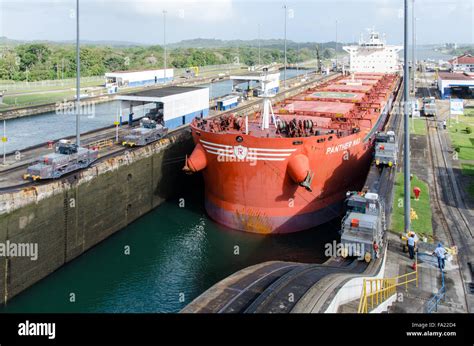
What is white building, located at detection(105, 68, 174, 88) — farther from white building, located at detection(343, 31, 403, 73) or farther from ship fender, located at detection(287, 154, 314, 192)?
ship fender, located at detection(287, 154, 314, 192)

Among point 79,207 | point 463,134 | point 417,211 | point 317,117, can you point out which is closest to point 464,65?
point 463,134

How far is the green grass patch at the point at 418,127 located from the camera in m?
49.0

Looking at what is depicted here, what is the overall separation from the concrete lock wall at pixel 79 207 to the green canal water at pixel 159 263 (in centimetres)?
87

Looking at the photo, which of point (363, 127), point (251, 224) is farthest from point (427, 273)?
point (363, 127)

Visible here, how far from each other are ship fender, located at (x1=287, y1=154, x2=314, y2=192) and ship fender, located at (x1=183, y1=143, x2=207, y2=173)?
6.29 meters

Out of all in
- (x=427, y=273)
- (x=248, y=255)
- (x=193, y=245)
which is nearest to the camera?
(x=427, y=273)

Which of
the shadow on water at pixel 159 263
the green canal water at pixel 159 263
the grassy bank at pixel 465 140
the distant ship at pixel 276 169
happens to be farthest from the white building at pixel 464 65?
the green canal water at pixel 159 263

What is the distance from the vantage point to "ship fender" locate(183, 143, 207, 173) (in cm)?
2934

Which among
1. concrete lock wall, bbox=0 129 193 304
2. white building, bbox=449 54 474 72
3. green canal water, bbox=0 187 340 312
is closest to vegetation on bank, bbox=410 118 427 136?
green canal water, bbox=0 187 340 312

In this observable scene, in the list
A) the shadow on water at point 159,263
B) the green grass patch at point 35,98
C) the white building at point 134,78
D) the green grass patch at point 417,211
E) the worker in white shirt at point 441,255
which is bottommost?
the shadow on water at point 159,263

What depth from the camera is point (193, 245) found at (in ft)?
94.0

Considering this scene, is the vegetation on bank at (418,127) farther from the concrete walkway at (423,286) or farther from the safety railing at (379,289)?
the safety railing at (379,289)

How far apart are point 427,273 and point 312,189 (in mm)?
11481
